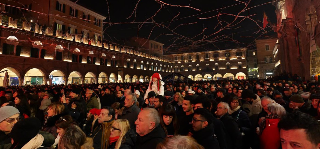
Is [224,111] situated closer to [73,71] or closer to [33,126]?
[33,126]

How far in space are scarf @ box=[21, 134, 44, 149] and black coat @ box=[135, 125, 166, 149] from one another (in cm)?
114

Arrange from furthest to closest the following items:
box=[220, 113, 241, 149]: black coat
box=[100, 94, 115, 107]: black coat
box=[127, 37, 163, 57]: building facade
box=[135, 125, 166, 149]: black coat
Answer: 1. box=[127, 37, 163, 57]: building facade
2. box=[100, 94, 115, 107]: black coat
3. box=[220, 113, 241, 149]: black coat
4. box=[135, 125, 166, 149]: black coat

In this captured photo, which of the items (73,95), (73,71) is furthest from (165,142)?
(73,71)

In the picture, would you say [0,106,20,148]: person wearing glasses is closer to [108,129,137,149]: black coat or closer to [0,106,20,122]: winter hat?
[0,106,20,122]: winter hat

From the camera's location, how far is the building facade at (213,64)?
55.9 metres

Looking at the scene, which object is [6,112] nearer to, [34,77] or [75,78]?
[34,77]

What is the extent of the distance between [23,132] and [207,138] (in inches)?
87.9

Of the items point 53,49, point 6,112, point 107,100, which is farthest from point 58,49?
point 6,112

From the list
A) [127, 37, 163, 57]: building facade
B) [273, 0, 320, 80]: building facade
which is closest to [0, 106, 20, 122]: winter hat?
[273, 0, 320, 80]: building facade

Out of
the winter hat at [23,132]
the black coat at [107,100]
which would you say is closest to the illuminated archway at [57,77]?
the black coat at [107,100]

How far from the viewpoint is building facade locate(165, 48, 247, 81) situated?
5588cm

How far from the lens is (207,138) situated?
8.11 feet

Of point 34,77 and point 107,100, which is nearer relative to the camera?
point 107,100

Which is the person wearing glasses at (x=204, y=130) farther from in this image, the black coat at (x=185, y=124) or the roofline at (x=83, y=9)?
the roofline at (x=83, y=9)
